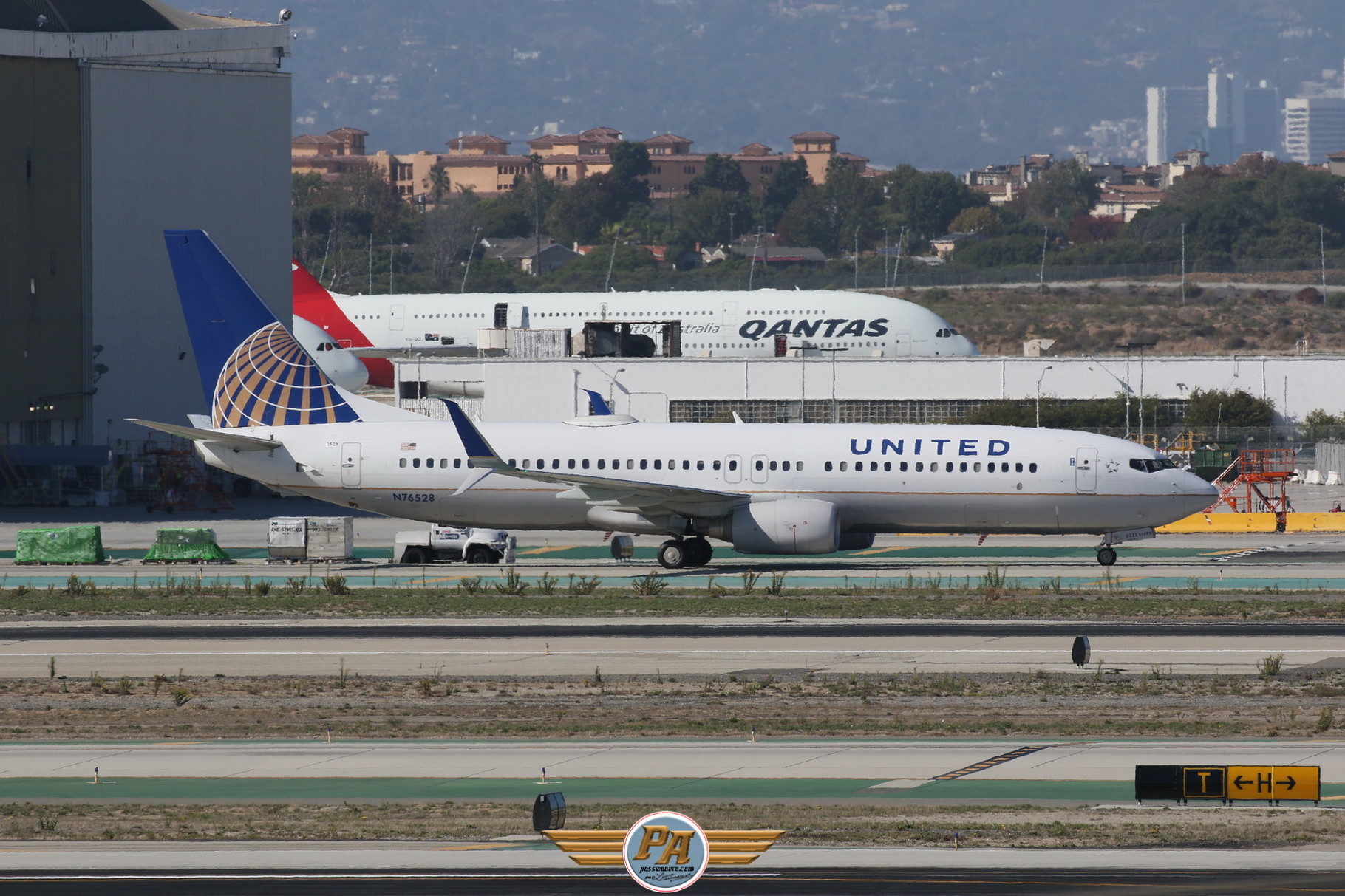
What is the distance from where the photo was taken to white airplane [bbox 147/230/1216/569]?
44531 millimetres

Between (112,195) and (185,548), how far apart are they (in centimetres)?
2904

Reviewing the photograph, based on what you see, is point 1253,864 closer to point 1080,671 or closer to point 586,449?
point 1080,671

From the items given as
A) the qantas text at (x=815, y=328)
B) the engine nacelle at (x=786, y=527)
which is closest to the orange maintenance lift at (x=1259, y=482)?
the engine nacelle at (x=786, y=527)

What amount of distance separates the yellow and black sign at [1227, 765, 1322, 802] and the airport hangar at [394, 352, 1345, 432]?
190 ft

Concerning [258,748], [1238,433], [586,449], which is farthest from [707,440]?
[1238,433]

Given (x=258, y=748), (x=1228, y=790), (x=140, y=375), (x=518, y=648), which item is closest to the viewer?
(x=1228, y=790)

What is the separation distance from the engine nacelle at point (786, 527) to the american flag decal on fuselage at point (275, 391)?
1149 cm

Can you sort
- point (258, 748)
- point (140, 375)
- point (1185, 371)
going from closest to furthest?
point (258, 748), point (140, 375), point (1185, 371)

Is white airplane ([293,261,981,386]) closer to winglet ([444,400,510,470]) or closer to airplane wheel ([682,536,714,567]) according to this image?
airplane wheel ([682,536,714,567])

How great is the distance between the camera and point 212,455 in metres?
46.7

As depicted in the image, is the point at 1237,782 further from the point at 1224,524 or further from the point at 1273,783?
the point at 1224,524

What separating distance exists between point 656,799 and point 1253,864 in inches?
279

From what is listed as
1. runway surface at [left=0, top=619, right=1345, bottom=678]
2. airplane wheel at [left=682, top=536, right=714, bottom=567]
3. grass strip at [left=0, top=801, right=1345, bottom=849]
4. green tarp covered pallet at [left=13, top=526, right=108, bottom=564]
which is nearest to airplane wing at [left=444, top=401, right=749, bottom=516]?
airplane wheel at [left=682, top=536, right=714, bottom=567]

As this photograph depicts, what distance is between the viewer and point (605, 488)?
43906 mm
